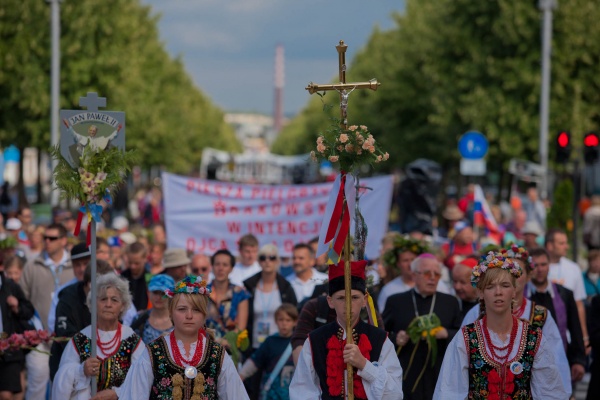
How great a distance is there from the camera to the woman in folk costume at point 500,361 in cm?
724

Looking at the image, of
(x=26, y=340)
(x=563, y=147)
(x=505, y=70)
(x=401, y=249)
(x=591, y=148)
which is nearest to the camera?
(x=26, y=340)

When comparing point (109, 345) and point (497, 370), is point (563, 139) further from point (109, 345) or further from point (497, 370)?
point (497, 370)

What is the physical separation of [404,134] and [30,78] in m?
17.4

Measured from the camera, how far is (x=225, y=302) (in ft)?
37.7

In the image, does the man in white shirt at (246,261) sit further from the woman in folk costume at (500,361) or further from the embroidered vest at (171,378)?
the woman in folk costume at (500,361)

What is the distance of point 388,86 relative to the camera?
166 feet

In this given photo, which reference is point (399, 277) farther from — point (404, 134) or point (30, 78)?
point (404, 134)

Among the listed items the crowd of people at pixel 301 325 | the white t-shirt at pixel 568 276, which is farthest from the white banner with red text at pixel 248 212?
the white t-shirt at pixel 568 276

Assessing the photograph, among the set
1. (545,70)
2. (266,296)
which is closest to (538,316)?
(266,296)

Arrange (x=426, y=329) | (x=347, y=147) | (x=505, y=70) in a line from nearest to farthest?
(x=347, y=147) < (x=426, y=329) < (x=505, y=70)

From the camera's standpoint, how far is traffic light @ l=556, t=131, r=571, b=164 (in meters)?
20.1

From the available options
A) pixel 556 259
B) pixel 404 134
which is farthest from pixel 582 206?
pixel 556 259

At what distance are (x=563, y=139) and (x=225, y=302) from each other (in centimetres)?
1011

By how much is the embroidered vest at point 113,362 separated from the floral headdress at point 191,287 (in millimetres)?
1047
